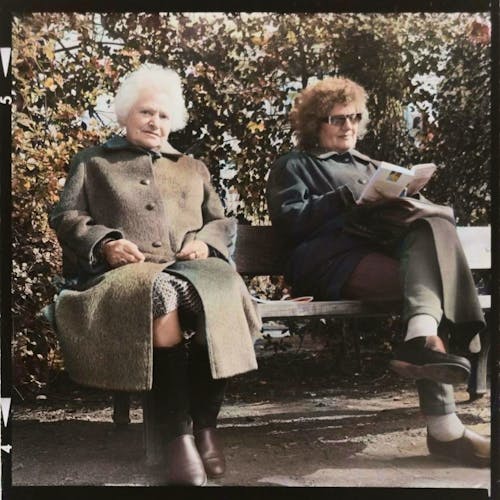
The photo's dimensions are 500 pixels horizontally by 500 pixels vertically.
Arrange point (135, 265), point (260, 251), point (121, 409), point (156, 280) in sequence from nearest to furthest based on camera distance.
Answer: point (156, 280)
point (135, 265)
point (121, 409)
point (260, 251)

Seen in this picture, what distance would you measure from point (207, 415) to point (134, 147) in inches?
56.4

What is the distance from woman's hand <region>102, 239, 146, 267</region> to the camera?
4.53m

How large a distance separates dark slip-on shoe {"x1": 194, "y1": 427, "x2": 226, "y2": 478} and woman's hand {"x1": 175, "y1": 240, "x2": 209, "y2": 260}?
0.87m

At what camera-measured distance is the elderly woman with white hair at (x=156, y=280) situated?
441cm

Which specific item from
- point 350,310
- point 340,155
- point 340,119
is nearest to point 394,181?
point 340,155

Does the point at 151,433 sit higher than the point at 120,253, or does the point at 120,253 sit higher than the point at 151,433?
the point at 120,253

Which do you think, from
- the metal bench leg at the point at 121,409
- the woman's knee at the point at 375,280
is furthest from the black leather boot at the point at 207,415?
the woman's knee at the point at 375,280

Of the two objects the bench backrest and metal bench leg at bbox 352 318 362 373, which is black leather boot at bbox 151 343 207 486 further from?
metal bench leg at bbox 352 318 362 373

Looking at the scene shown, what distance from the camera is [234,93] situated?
4.72 meters

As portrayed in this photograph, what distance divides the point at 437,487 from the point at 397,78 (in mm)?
2107

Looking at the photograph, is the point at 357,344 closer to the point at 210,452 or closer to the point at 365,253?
the point at 365,253

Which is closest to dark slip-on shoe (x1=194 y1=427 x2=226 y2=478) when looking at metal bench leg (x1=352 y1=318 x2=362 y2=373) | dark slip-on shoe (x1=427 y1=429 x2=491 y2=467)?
metal bench leg (x1=352 y1=318 x2=362 y2=373)

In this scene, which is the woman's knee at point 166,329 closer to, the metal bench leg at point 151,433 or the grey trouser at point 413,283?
the metal bench leg at point 151,433

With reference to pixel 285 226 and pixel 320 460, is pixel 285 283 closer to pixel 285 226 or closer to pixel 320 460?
pixel 285 226
